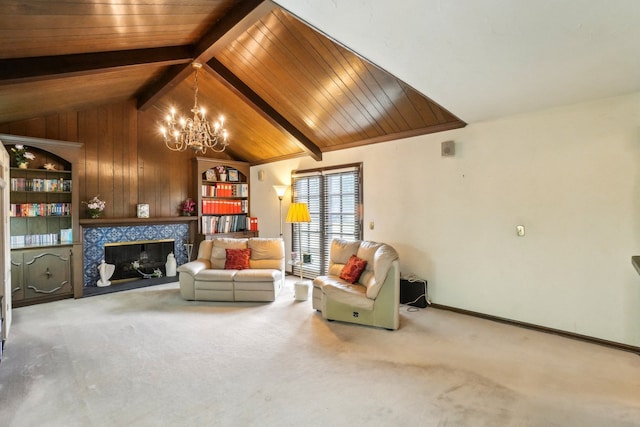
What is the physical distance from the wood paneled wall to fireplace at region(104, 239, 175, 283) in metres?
0.58

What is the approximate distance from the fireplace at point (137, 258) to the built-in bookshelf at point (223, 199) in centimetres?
85

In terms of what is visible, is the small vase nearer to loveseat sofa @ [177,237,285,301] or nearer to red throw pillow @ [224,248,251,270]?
loveseat sofa @ [177,237,285,301]

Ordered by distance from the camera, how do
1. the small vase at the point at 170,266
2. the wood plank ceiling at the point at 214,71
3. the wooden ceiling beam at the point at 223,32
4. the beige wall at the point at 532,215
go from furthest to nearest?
1. the small vase at the point at 170,266
2. the beige wall at the point at 532,215
3. the wooden ceiling beam at the point at 223,32
4. the wood plank ceiling at the point at 214,71

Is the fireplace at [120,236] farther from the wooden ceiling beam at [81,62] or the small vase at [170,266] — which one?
the wooden ceiling beam at [81,62]

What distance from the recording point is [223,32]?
10.9 feet

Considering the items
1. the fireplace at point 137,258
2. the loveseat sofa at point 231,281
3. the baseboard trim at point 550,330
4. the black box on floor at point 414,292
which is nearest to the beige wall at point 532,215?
the baseboard trim at point 550,330

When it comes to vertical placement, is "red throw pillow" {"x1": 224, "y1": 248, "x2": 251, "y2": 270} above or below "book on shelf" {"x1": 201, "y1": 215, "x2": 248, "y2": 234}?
below

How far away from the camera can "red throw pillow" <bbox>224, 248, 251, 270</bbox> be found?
5.09 metres

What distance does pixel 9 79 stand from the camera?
295 centimetres

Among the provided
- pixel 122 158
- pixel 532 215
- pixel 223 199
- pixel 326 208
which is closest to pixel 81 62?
pixel 122 158

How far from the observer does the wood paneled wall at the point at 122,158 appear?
209 inches

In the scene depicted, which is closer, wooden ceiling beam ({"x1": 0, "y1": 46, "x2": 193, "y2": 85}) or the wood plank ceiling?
the wood plank ceiling

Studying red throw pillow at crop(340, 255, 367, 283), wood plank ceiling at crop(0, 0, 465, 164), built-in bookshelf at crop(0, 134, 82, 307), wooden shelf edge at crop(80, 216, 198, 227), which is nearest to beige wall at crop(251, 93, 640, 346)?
wood plank ceiling at crop(0, 0, 465, 164)

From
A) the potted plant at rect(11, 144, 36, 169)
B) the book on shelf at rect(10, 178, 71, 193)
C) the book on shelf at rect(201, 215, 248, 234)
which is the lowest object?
the book on shelf at rect(201, 215, 248, 234)
